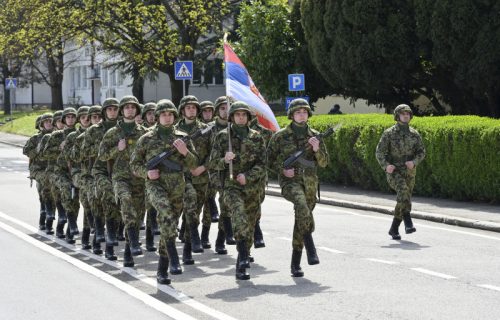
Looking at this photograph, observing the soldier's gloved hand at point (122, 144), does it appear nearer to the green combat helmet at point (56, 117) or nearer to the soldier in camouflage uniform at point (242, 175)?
the soldier in camouflage uniform at point (242, 175)

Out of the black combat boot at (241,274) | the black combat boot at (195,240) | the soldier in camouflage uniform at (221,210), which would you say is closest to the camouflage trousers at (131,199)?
the black combat boot at (195,240)

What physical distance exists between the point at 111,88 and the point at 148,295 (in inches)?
2621

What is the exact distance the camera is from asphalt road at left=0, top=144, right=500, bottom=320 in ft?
29.4

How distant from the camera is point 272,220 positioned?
1728cm

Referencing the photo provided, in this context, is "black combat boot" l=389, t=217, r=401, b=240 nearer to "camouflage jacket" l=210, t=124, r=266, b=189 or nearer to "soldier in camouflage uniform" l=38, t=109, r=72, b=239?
"camouflage jacket" l=210, t=124, r=266, b=189

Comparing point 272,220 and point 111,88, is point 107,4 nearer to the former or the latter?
point 272,220

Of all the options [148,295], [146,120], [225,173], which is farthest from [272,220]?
[148,295]

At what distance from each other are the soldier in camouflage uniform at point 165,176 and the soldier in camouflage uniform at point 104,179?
187cm

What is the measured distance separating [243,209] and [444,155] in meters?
9.38

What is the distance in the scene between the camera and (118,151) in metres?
12.1

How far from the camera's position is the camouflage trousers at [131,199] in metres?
11.7

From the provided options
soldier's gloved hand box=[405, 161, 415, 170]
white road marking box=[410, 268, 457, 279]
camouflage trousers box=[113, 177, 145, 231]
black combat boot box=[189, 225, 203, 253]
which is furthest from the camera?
soldier's gloved hand box=[405, 161, 415, 170]

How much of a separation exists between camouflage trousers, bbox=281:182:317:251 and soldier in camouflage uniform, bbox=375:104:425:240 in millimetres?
3596

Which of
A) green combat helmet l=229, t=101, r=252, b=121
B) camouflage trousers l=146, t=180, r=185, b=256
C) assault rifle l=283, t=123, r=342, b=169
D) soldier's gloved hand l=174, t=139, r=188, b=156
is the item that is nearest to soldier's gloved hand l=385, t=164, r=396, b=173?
assault rifle l=283, t=123, r=342, b=169
